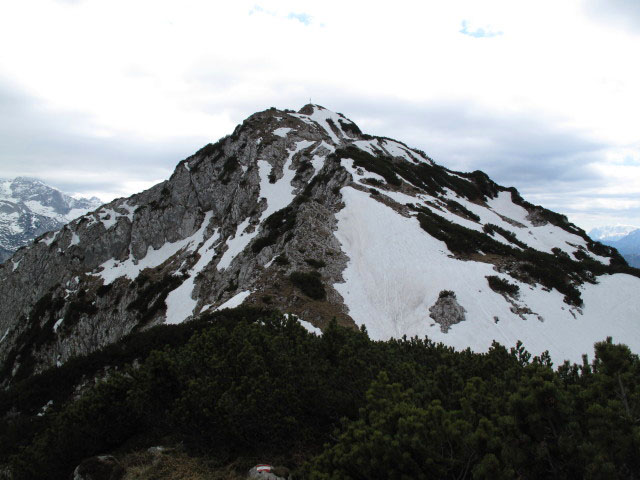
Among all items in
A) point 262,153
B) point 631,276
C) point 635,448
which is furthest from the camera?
point 262,153

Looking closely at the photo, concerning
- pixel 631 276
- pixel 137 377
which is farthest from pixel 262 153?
pixel 137 377

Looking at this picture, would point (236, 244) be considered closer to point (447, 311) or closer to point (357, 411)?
point (447, 311)

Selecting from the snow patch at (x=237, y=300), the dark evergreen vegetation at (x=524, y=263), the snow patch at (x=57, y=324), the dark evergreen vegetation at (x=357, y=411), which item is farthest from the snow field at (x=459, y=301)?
the snow patch at (x=57, y=324)

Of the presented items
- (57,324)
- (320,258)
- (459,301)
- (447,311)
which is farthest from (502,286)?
(57,324)

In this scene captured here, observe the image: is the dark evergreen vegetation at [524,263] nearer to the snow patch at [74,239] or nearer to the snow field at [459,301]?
the snow field at [459,301]

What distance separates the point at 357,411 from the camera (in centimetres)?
867

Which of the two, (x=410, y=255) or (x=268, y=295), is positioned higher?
(x=410, y=255)

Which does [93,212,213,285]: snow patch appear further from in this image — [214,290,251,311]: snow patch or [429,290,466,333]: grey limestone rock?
[429,290,466,333]: grey limestone rock

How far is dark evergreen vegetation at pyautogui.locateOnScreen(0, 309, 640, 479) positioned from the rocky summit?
1159 centimetres

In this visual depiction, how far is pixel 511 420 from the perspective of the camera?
16.4 feet

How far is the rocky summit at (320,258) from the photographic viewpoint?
24484 millimetres

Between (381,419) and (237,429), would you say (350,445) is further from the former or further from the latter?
(237,429)

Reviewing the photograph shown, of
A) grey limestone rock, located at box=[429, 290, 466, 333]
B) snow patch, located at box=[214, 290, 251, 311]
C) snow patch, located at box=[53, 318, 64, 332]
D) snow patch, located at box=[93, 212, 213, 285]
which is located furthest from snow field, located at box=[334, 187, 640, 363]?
snow patch, located at box=[53, 318, 64, 332]

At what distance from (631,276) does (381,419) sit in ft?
123
